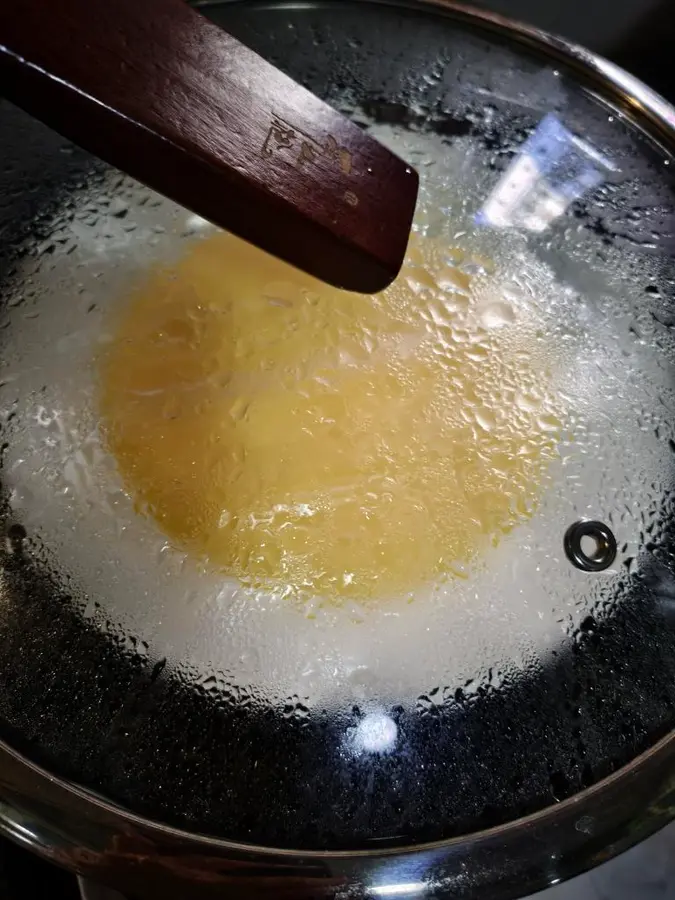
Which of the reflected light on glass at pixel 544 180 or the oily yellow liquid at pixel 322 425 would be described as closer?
the oily yellow liquid at pixel 322 425

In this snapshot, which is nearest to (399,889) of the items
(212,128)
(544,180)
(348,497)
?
(348,497)

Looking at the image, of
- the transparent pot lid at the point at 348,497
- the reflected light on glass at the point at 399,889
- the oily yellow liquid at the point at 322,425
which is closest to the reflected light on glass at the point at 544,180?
the transparent pot lid at the point at 348,497

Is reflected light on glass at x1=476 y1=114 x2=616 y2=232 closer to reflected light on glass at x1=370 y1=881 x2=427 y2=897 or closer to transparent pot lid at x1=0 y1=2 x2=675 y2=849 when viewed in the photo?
transparent pot lid at x1=0 y1=2 x2=675 y2=849

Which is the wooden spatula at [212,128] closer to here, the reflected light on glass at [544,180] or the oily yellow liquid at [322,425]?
the oily yellow liquid at [322,425]

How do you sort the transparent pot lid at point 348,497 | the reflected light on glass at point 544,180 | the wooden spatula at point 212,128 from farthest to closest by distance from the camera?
the reflected light on glass at point 544,180, the transparent pot lid at point 348,497, the wooden spatula at point 212,128

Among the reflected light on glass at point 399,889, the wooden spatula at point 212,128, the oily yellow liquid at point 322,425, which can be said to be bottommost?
the reflected light on glass at point 399,889

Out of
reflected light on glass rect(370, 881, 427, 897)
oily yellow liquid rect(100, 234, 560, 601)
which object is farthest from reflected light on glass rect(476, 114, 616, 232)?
reflected light on glass rect(370, 881, 427, 897)

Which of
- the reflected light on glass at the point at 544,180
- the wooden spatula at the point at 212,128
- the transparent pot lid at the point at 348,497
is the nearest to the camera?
the wooden spatula at the point at 212,128

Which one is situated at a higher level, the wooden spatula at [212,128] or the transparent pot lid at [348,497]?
the wooden spatula at [212,128]
